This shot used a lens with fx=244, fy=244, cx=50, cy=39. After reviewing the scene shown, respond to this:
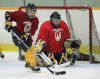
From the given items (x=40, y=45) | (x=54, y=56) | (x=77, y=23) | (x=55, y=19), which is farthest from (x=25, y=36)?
(x=77, y=23)

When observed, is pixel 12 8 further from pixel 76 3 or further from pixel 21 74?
pixel 21 74

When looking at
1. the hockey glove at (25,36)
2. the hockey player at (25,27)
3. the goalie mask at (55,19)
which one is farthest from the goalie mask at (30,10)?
the goalie mask at (55,19)

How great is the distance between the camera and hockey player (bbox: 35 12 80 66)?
329 cm

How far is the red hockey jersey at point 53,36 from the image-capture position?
11.0 ft

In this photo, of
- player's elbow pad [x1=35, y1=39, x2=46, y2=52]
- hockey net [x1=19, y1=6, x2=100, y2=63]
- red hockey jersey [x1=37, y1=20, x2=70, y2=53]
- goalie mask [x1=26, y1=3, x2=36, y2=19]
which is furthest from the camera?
hockey net [x1=19, y1=6, x2=100, y2=63]

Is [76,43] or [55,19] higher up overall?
[55,19]

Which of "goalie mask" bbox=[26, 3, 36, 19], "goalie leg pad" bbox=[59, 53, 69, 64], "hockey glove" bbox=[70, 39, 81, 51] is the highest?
"goalie mask" bbox=[26, 3, 36, 19]

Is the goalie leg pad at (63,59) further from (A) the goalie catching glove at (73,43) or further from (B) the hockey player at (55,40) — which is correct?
(A) the goalie catching glove at (73,43)

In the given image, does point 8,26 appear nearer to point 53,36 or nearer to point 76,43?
point 53,36

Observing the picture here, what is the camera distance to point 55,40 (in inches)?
134

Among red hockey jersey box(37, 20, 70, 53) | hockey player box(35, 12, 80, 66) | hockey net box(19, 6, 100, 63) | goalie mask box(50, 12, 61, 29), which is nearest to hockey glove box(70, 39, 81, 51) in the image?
hockey player box(35, 12, 80, 66)

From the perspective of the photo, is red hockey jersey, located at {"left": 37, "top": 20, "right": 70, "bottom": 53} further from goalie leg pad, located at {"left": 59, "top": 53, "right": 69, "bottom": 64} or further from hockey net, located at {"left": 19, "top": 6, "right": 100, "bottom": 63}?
hockey net, located at {"left": 19, "top": 6, "right": 100, "bottom": 63}

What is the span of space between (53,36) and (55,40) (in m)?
0.07

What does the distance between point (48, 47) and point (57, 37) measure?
→ 0.69 feet
